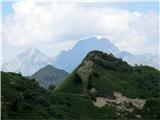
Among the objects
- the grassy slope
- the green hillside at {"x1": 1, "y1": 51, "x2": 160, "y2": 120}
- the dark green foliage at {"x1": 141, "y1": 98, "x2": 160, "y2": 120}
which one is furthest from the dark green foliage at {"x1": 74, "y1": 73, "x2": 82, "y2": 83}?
the dark green foliage at {"x1": 141, "y1": 98, "x2": 160, "y2": 120}

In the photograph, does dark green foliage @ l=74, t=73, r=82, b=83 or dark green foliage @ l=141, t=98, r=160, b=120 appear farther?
dark green foliage @ l=74, t=73, r=82, b=83

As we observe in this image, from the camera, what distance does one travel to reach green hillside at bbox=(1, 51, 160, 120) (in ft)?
354

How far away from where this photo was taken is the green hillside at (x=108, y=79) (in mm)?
A: 136250

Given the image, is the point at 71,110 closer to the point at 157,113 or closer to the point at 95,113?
the point at 95,113

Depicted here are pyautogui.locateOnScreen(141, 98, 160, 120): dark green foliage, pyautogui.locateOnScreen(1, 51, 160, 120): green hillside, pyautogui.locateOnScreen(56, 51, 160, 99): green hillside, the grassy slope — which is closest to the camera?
the grassy slope

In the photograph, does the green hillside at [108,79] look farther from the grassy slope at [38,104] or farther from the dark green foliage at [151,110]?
the grassy slope at [38,104]

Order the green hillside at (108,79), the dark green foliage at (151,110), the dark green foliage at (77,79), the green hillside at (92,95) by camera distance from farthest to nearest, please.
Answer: the dark green foliage at (77,79), the green hillside at (108,79), the dark green foliage at (151,110), the green hillside at (92,95)

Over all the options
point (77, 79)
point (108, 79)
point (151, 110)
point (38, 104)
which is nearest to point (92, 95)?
point (77, 79)

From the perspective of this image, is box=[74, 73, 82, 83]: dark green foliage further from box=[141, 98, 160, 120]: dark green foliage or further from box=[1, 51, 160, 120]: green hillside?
box=[141, 98, 160, 120]: dark green foliage

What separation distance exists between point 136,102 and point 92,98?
14079 mm

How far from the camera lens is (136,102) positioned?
134 metres

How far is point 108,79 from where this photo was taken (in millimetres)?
141000

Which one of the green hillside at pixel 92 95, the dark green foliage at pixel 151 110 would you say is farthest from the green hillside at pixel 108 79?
the dark green foliage at pixel 151 110

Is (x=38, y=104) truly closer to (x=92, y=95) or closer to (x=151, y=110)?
(x=92, y=95)
